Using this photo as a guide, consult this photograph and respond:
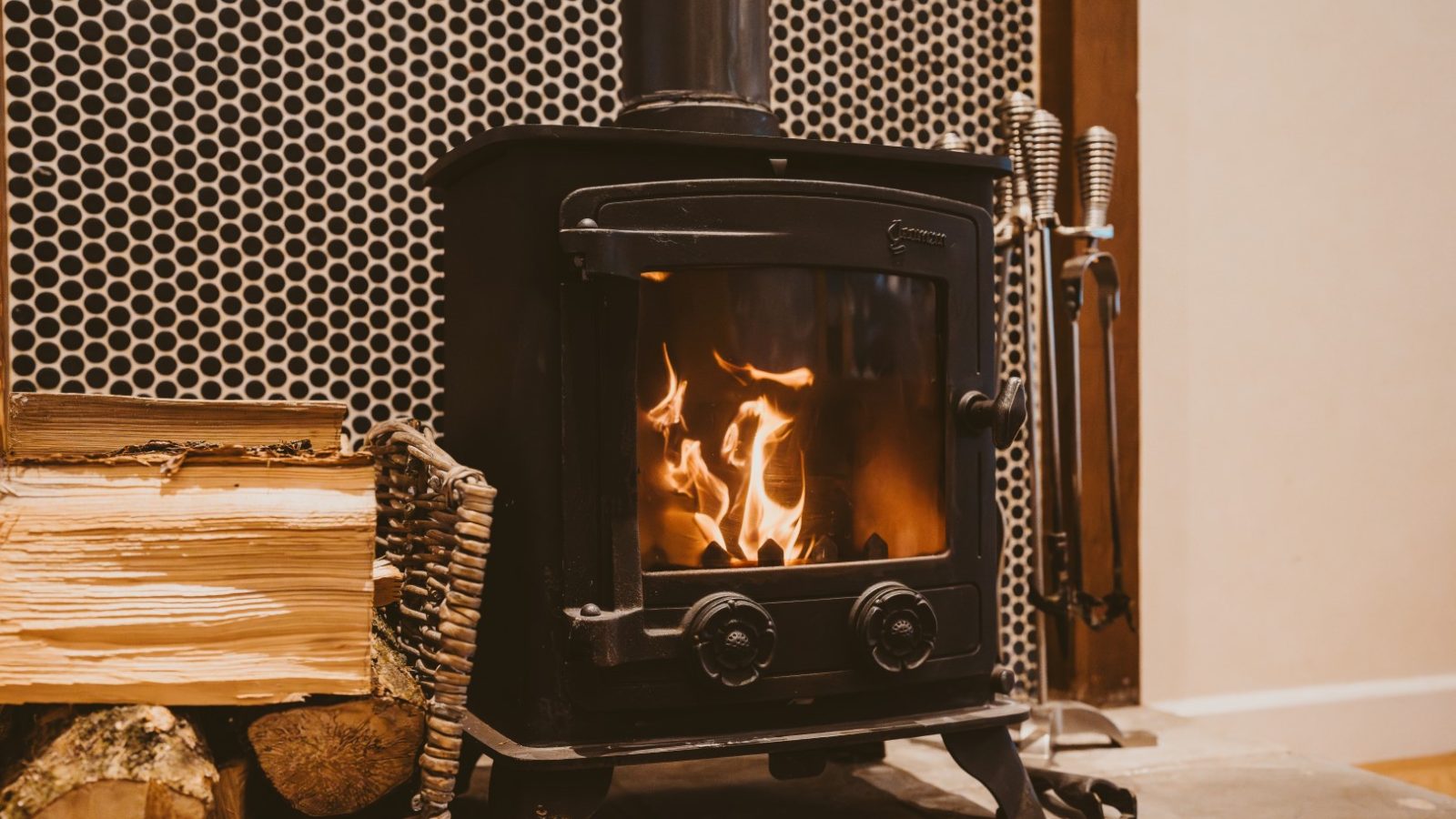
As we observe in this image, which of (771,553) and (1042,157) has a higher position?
(1042,157)

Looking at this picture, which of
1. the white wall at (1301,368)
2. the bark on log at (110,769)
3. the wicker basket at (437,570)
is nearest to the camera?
the bark on log at (110,769)

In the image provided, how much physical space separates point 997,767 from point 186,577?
93 centimetres

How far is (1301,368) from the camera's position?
2400 mm

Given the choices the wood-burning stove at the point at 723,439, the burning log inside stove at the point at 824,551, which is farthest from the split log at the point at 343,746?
the burning log inside stove at the point at 824,551

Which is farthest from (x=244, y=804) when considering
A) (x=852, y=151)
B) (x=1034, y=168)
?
(x=1034, y=168)

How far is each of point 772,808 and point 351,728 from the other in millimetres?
571

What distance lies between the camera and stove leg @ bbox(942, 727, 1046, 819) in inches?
57.3

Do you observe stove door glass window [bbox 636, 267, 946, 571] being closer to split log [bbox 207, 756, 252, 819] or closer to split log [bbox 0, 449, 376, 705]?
Answer: split log [bbox 0, 449, 376, 705]

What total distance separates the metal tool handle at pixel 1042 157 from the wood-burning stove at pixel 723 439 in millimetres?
460

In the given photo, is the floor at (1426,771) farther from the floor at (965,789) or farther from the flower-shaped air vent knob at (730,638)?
the flower-shaped air vent knob at (730,638)

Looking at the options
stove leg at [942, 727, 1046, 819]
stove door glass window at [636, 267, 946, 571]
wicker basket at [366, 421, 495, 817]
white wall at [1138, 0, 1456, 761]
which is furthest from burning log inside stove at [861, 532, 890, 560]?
white wall at [1138, 0, 1456, 761]

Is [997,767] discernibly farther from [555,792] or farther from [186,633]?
[186,633]

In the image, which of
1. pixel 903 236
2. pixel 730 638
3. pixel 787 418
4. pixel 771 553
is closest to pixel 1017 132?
pixel 903 236

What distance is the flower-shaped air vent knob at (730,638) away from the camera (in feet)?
4.25
